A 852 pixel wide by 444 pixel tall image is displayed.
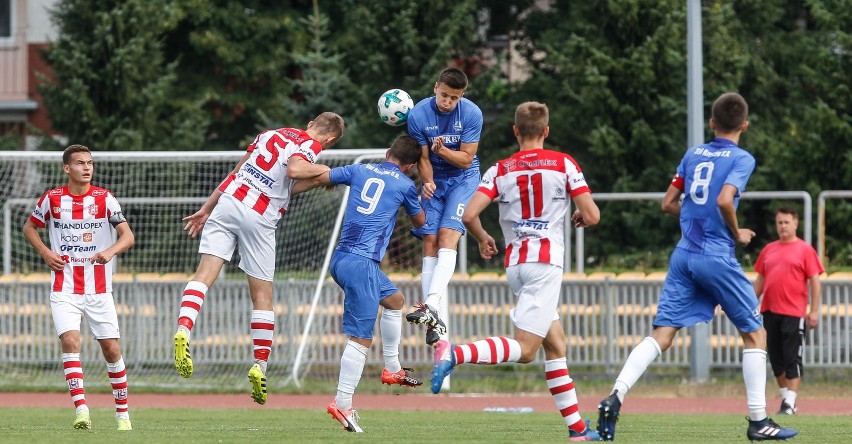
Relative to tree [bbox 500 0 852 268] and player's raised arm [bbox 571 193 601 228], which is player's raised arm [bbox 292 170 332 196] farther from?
tree [bbox 500 0 852 268]

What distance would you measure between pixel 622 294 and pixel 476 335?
2.03 m

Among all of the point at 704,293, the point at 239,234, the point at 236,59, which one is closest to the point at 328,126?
the point at 239,234

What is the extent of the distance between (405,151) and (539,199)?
6.08 feet

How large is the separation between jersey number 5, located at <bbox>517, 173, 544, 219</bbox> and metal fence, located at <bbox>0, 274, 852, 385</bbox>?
945 cm

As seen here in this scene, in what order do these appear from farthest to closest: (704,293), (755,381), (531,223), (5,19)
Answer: (5,19)
(755,381)
(704,293)
(531,223)

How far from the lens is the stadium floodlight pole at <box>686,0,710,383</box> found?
61.2ft

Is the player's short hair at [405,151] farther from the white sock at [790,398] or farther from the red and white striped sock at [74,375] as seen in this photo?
the white sock at [790,398]

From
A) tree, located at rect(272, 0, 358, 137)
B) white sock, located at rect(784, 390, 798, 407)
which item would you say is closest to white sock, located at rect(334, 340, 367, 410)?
white sock, located at rect(784, 390, 798, 407)

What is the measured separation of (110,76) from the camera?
25.3m

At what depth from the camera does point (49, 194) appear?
11875mm

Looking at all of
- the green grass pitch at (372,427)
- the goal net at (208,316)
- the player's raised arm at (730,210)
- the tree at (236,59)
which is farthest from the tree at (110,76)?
the player's raised arm at (730,210)

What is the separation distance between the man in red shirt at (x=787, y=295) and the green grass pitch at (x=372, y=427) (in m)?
1.24

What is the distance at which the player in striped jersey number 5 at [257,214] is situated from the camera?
11422 mm

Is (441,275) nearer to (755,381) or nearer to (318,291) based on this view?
(755,381)
